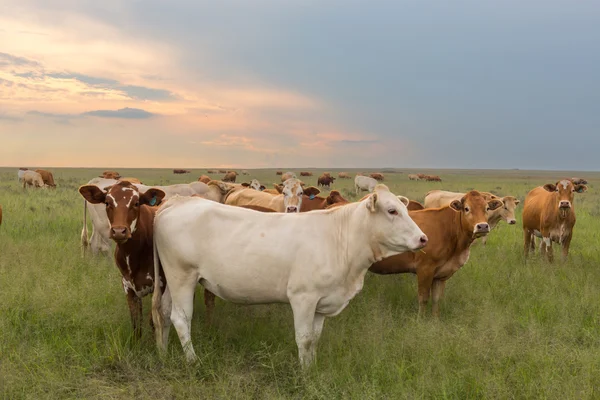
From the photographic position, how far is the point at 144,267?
19.4ft

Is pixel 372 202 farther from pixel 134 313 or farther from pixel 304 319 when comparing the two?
pixel 134 313

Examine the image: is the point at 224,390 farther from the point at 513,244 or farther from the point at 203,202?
the point at 513,244

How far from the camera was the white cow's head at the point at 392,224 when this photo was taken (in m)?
5.18

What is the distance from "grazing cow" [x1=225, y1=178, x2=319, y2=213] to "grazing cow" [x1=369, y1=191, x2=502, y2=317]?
278 centimetres

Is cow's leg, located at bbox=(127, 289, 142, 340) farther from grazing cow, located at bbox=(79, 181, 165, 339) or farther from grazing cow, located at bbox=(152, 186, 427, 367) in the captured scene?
grazing cow, located at bbox=(152, 186, 427, 367)

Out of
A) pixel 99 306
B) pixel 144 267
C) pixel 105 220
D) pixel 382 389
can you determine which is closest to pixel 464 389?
pixel 382 389

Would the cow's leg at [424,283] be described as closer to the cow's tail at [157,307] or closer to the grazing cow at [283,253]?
the grazing cow at [283,253]

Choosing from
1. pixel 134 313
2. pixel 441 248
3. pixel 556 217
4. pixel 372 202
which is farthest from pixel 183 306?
pixel 556 217

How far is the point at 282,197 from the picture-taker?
11453 millimetres

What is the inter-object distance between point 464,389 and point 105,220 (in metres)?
7.41

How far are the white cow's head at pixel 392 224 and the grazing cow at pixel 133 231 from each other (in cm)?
247

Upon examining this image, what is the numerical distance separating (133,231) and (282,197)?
19.8ft

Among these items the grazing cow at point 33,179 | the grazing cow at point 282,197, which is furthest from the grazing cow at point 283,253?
the grazing cow at point 33,179

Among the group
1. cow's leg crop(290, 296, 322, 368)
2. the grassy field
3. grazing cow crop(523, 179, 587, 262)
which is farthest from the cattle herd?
grazing cow crop(523, 179, 587, 262)
